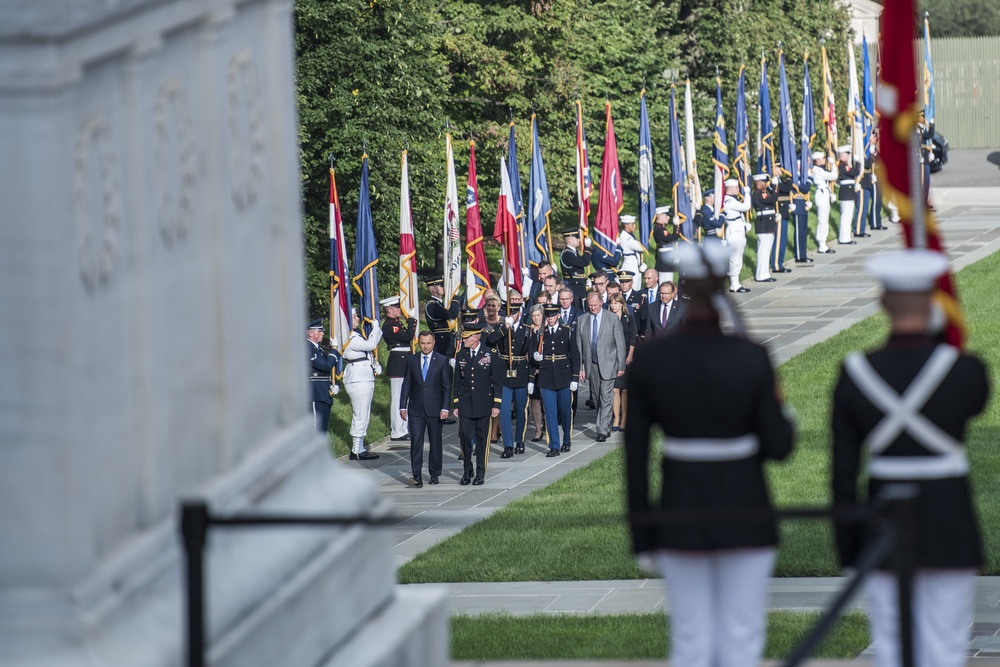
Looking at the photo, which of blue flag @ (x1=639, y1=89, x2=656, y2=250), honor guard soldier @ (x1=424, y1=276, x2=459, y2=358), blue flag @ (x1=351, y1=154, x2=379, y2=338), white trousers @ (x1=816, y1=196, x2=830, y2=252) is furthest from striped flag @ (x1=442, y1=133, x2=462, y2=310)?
white trousers @ (x1=816, y1=196, x2=830, y2=252)

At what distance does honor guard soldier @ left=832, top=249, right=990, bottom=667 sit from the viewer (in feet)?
15.8

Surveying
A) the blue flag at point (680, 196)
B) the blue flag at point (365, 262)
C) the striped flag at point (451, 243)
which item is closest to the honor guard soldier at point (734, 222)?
the blue flag at point (680, 196)

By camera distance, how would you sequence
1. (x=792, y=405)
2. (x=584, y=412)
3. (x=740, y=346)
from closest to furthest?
(x=740, y=346) → (x=792, y=405) → (x=584, y=412)

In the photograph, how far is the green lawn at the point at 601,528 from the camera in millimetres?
11977

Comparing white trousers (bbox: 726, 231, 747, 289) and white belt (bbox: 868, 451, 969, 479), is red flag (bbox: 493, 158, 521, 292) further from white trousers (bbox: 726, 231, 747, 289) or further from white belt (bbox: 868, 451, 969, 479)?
white belt (bbox: 868, 451, 969, 479)

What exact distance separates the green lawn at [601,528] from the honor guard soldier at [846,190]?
1118 centimetres

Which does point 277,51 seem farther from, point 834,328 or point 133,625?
point 834,328

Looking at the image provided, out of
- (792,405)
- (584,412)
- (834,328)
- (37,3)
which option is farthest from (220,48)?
(834,328)

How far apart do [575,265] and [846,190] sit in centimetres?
855

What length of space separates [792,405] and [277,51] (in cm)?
1304

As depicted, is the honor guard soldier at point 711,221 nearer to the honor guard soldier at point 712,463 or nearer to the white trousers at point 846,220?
the white trousers at point 846,220

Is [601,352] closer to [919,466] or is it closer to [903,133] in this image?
[903,133]

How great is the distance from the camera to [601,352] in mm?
18094

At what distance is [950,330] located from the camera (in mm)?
5629
